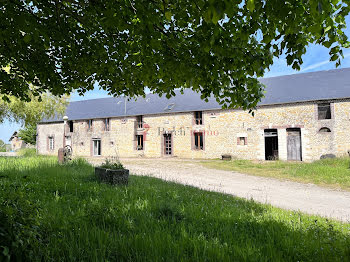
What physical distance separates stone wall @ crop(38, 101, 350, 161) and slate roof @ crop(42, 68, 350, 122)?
26.4 inches

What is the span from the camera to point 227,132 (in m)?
20.0

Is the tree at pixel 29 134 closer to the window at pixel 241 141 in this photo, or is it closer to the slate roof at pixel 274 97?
the slate roof at pixel 274 97

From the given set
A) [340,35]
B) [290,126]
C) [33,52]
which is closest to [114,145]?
[290,126]

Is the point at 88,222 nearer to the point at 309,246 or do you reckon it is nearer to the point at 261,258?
the point at 261,258

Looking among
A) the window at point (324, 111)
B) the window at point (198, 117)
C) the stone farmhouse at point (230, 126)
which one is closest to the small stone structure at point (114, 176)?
the stone farmhouse at point (230, 126)

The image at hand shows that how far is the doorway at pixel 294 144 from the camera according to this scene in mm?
18031

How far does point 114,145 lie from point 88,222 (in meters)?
22.1

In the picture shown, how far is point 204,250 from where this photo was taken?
2607mm

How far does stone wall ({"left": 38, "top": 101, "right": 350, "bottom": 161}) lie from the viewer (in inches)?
671

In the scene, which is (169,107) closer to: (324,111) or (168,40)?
(324,111)

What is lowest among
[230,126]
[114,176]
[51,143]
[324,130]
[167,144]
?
[114,176]

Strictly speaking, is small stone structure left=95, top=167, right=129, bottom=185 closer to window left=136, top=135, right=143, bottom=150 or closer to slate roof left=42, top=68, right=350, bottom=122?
slate roof left=42, top=68, right=350, bottom=122

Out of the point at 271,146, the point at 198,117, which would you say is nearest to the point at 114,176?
the point at 198,117

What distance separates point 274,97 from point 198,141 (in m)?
7.59
